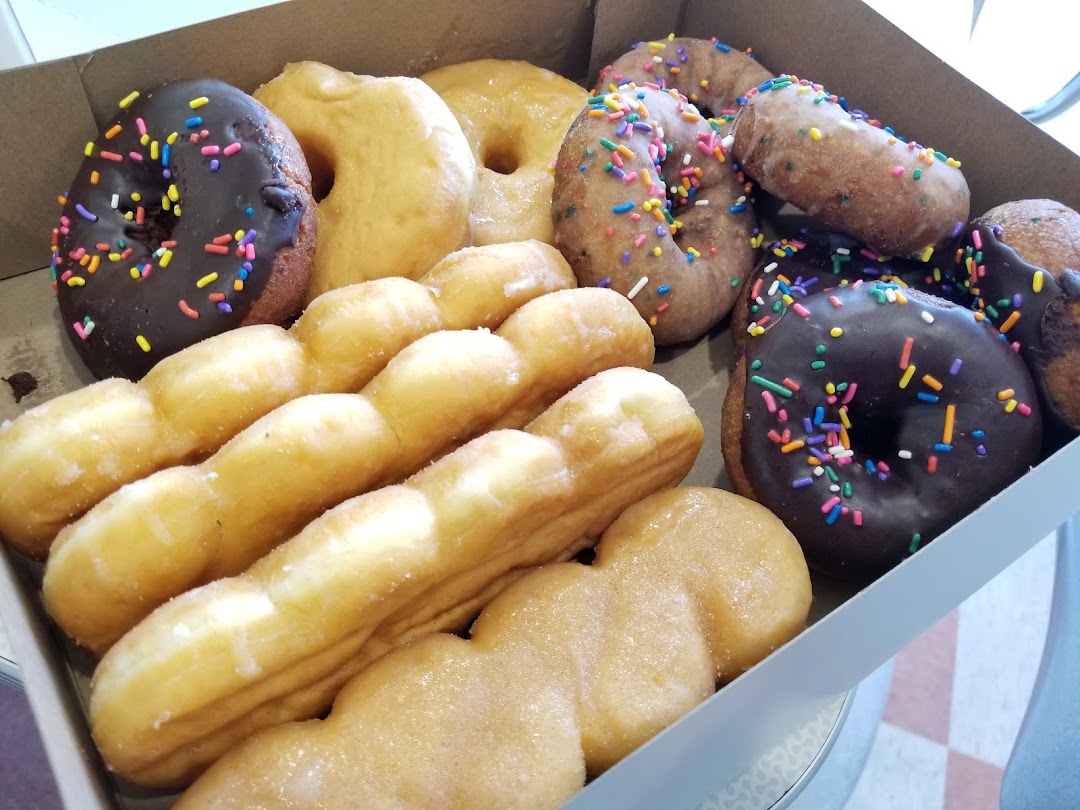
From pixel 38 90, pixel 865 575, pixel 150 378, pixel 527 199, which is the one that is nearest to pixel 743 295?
pixel 527 199

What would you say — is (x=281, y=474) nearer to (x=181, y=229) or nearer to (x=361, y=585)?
(x=361, y=585)

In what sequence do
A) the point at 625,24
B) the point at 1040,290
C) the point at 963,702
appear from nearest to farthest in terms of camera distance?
the point at 1040,290
the point at 625,24
the point at 963,702

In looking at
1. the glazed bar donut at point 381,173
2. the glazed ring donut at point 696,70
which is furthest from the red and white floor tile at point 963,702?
the glazed bar donut at point 381,173

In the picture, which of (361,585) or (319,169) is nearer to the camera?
(361,585)

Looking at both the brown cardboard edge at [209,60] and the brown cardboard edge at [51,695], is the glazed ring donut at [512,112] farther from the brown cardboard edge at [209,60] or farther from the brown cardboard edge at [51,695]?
the brown cardboard edge at [51,695]

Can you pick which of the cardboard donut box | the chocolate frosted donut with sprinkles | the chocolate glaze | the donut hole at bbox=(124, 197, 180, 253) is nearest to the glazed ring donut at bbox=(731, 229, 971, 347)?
the chocolate glaze

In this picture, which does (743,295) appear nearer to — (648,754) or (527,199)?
(527,199)

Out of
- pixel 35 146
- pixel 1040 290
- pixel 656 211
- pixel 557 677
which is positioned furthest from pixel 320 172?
pixel 1040 290

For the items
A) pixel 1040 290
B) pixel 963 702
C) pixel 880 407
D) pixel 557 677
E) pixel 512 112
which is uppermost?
pixel 512 112
